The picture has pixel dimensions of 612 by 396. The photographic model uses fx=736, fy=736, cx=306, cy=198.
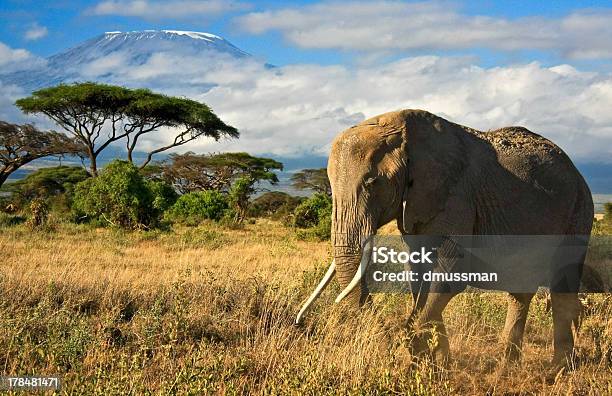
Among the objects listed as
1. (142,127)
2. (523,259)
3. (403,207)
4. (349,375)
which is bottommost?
(349,375)

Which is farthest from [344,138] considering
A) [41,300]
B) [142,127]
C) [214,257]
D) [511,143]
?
[142,127]

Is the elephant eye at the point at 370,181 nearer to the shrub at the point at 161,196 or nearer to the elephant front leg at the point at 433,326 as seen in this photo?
the elephant front leg at the point at 433,326

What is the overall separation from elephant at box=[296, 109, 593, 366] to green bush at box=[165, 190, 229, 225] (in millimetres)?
17182

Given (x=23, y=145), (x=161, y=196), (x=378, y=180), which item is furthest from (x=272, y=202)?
(x=378, y=180)

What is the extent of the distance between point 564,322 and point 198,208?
1828 centimetres

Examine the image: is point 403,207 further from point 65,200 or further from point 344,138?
point 65,200

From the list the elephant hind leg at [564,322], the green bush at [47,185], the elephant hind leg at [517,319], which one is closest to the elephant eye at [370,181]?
the elephant hind leg at [517,319]

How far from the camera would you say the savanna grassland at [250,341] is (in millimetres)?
4438

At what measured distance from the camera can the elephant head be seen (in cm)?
497

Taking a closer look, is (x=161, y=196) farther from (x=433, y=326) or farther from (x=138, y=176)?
(x=433, y=326)

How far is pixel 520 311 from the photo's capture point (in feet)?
19.6

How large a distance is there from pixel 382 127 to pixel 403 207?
58 centimetres

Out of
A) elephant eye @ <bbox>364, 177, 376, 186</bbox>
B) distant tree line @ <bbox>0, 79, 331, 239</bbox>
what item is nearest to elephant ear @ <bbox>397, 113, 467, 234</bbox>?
elephant eye @ <bbox>364, 177, 376, 186</bbox>

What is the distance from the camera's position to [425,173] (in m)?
5.09
